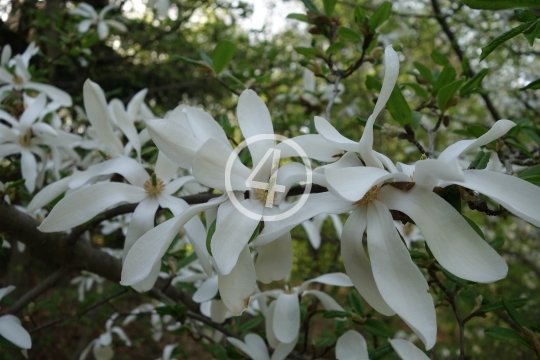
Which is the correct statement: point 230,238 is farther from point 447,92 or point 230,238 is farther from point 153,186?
point 447,92

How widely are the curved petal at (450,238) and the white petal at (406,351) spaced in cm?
23

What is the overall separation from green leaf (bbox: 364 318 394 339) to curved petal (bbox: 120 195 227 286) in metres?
0.50

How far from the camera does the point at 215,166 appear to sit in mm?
483

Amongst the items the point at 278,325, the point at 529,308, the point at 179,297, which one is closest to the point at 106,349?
the point at 179,297

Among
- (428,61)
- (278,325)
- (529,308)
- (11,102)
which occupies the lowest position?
(529,308)

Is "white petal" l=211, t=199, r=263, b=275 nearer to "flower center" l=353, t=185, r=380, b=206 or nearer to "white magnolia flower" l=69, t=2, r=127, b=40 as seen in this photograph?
"flower center" l=353, t=185, r=380, b=206

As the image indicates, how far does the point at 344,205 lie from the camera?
0.47 metres

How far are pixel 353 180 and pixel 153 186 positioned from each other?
39 cm

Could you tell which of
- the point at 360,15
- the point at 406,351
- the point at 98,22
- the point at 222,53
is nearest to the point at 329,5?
the point at 360,15

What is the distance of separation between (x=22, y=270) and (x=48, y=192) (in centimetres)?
194

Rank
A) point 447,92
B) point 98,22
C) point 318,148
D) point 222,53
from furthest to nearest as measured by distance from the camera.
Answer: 1. point 98,22
2. point 222,53
3. point 447,92
4. point 318,148

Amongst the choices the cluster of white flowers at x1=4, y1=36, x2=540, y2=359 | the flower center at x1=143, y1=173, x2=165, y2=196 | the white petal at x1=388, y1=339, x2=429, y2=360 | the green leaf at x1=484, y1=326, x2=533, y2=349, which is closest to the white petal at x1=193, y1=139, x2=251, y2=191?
the cluster of white flowers at x1=4, y1=36, x2=540, y2=359

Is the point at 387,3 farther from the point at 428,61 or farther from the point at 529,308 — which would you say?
the point at 428,61

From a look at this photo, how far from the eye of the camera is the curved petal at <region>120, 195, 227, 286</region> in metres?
0.47
